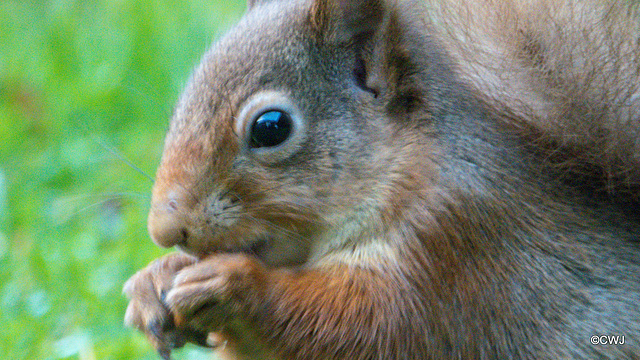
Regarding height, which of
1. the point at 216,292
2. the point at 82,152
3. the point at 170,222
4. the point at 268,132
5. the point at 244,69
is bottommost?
the point at 216,292

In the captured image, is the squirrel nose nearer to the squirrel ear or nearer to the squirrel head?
the squirrel head

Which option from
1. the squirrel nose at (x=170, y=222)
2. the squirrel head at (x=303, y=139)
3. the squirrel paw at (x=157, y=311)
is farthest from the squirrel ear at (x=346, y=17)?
the squirrel paw at (x=157, y=311)

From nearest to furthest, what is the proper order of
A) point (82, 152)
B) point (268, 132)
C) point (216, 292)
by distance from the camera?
point (216, 292) < point (268, 132) < point (82, 152)

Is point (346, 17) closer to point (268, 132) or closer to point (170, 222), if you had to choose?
point (268, 132)

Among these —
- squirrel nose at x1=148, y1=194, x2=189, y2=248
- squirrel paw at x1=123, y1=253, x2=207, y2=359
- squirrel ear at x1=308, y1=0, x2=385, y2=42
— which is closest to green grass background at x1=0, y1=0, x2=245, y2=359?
squirrel paw at x1=123, y1=253, x2=207, y2=359

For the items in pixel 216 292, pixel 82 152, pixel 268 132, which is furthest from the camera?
pixel 82 152

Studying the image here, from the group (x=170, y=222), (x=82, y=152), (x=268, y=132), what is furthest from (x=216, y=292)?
(x=82, y=152)
